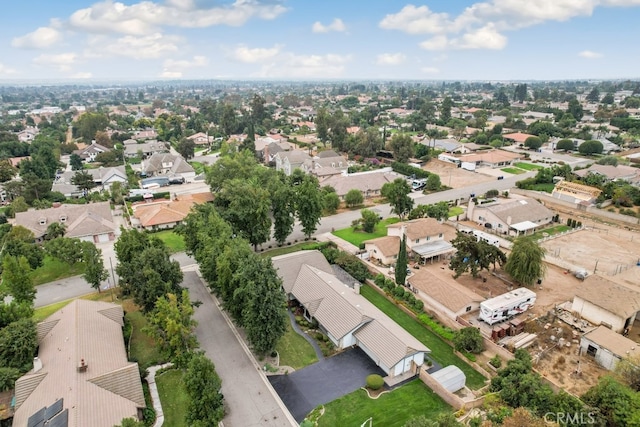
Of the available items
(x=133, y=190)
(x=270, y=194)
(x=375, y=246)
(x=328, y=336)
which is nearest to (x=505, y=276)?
(x=375, y=246)

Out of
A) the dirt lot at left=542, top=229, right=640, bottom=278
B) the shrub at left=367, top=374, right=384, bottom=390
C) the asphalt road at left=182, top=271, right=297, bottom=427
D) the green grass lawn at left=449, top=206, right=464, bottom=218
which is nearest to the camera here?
the asphalt road at left=182, top=271, right=297, bottom=427

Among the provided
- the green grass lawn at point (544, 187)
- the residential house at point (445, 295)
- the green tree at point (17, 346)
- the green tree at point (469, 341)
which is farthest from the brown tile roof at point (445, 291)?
the green grass lawn at point (544, 187)

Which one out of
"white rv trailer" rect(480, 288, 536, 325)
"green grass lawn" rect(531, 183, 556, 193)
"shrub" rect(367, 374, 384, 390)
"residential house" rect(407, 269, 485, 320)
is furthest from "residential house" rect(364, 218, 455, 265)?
"green grass lawn" rect(531, 183, 556, 193)

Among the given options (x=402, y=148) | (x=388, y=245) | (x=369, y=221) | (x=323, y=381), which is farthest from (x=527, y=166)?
(x=323, y=381)

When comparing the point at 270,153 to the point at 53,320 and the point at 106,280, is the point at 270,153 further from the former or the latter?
the point at 53,320

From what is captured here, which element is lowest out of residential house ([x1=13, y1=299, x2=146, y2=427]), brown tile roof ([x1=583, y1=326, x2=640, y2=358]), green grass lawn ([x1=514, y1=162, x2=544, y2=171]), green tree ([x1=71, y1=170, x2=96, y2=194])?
brown tile roof ([x1=583, y1=326, x2=640, y2=358])

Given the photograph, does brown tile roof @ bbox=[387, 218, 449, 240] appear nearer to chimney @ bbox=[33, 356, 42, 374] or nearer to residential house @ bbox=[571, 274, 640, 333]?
residential house @ bbox=[571, 274, 640, 333]

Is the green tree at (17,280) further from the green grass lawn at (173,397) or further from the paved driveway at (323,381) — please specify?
the paved driveway at (323,381)
